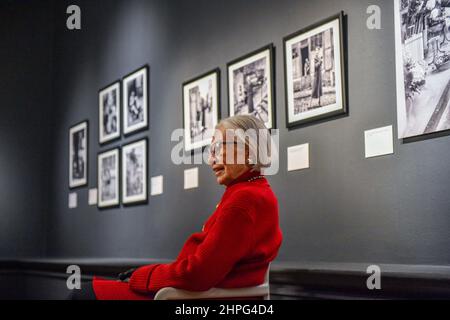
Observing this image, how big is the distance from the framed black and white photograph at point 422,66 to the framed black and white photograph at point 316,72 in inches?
19.6

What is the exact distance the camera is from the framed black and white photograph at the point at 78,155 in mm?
7934

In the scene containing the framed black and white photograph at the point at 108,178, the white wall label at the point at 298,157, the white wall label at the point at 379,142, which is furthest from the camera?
the framed black and white photograph at the point at 108,178

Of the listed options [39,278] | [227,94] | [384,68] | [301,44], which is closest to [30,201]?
[39,278]

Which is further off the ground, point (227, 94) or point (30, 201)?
point (227, 94)

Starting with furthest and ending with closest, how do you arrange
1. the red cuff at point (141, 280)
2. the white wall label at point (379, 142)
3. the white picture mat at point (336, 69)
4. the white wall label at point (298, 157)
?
the white wall label at point (298, 157)
the white picture mat at point (336, 69)
the white wall label at point (379, 142)
the red cuff at point (141, 280)

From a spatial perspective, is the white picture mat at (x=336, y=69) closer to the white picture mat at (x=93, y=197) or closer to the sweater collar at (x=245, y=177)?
the sweater collar at (x=245, y=177)

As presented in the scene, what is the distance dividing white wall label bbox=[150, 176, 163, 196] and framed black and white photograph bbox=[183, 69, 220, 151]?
0.57 metres

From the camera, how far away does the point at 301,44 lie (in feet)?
15.0

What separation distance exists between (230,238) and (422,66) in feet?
5.79

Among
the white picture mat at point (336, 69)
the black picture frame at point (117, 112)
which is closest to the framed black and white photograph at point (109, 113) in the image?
the black picture frame at point (117, 112)

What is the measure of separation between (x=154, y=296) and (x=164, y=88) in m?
3.92

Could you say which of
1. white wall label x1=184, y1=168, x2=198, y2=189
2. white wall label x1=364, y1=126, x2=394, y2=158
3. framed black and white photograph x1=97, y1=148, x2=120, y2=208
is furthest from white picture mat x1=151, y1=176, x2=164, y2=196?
white wall label x1=364, y1=126, x2=394, y2=158

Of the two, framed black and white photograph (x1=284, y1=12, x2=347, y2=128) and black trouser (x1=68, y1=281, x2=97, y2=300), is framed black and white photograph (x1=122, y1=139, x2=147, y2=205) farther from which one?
black trouser (x1=68, y1=281, x2=97, y2=300)
